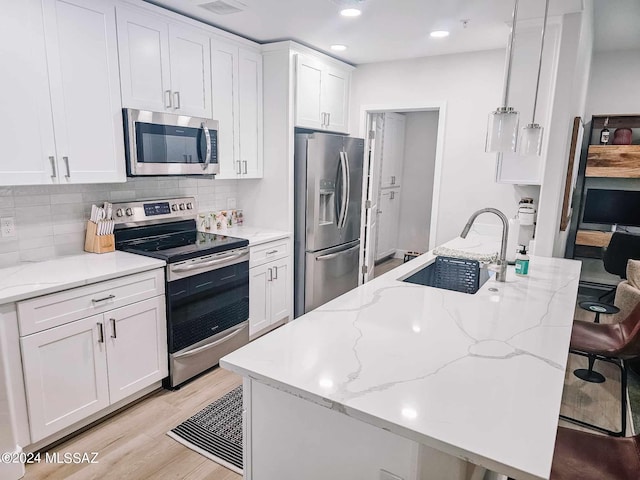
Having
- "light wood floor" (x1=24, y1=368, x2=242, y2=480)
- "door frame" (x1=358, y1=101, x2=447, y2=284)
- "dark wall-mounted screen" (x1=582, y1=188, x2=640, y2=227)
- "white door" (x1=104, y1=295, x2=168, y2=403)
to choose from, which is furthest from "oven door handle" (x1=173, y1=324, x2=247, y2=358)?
"dark wall-mounted screen" (x1=582, y1=188, x2=640, y2=227)

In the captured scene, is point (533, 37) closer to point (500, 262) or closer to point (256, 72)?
point (500, 262)

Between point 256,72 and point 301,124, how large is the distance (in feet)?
1.89

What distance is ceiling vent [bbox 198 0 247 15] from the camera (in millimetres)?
2668

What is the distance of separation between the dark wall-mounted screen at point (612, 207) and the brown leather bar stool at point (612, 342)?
294 cm

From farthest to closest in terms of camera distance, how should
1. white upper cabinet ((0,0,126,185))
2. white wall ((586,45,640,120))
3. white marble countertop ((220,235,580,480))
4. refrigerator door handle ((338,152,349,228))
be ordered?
white wall ((586,45,640,120)) → refrigerator door handle ((338,152,349,228)) → white upper cabinet ((0,0,126,185)) → white marble countertop ((220,235,580,480))

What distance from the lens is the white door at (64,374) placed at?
2.03 meters

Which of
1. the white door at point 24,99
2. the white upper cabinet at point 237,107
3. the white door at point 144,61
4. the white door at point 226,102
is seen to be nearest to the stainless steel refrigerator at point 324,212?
the white upper cabinet at point 237,107

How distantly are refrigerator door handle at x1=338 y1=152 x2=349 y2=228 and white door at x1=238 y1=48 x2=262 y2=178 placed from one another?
2.56 feet

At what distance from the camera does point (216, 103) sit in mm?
3242

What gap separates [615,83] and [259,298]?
478cm

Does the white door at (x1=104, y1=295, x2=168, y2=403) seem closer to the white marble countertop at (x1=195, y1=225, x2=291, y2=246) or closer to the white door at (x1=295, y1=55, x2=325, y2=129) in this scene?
the white marble countertop at (x1=195, y1=225, x2=291, y2=246)

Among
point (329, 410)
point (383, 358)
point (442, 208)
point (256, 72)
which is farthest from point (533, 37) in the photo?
point (329, 410)

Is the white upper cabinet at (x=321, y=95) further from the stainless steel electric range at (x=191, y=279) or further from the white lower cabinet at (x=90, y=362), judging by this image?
the white lower cabinet at (x=90, y=362)

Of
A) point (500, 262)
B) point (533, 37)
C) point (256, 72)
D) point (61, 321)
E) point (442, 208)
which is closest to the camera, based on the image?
point (61, 321)
